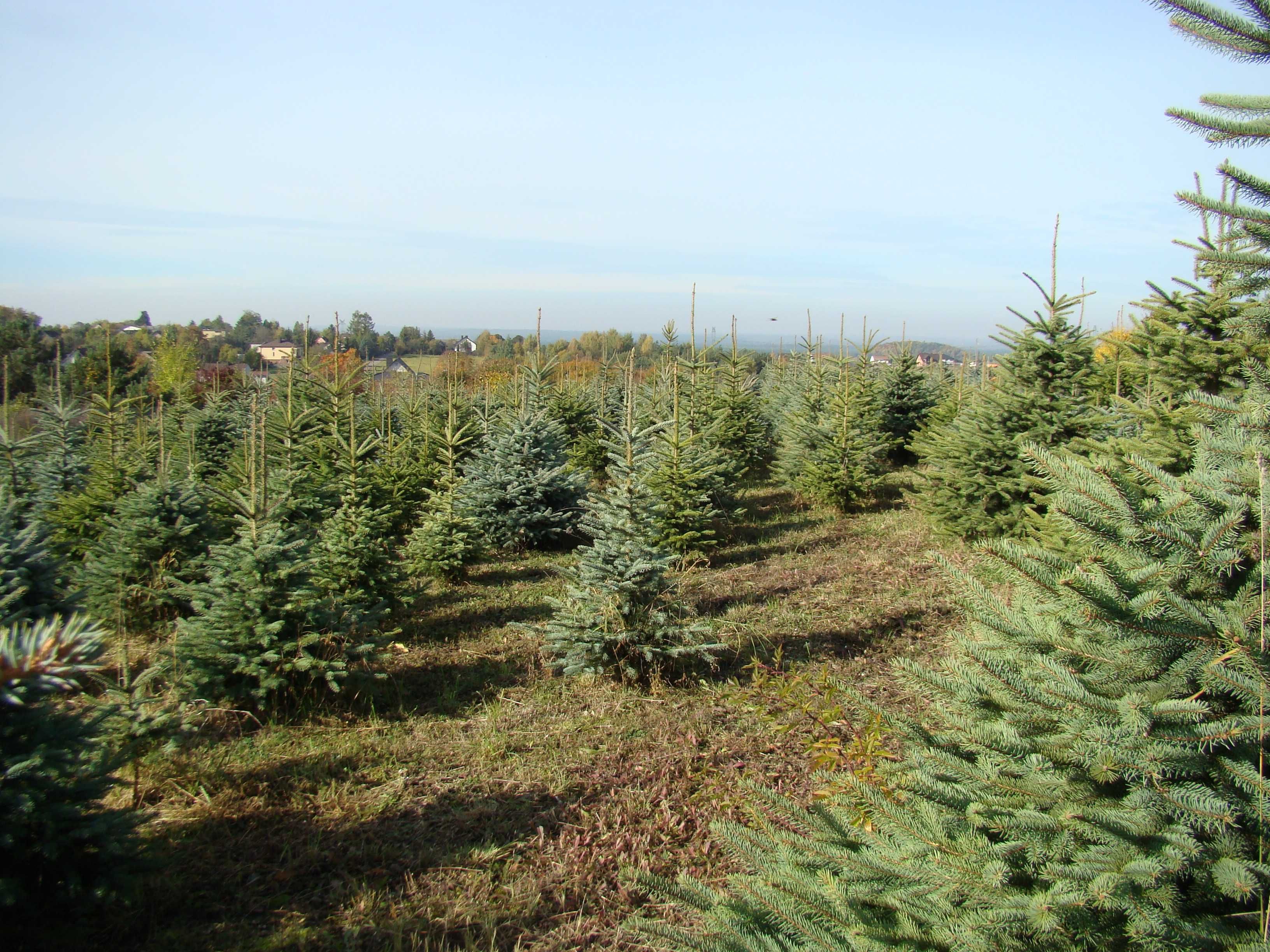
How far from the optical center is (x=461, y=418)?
17.5m

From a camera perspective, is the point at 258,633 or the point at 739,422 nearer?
the point at 258,633

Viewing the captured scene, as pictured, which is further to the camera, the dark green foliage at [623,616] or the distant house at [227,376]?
the distant house at [227,376]

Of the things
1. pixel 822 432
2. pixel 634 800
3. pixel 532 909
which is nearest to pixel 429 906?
pixel 532 909

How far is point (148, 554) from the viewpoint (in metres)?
7.60

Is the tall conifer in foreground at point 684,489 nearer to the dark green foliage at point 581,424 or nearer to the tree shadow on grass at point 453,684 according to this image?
the tree shadow on grass at point 453,684

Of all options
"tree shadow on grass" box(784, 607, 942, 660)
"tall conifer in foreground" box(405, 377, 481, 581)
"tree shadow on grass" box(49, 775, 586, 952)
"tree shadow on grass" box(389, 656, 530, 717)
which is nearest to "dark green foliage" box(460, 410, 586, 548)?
"tall conifer in foreground" box(405, 377, 481, 581)

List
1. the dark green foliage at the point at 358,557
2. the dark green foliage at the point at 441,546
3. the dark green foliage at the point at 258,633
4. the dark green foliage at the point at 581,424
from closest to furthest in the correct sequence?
1. the dark green foliage at the point at 258,633
2. the dark green foliage at the point at 358,557
3. the dark green foliage at the point at 441,546
4. the dark green foliage at the point at 581,424

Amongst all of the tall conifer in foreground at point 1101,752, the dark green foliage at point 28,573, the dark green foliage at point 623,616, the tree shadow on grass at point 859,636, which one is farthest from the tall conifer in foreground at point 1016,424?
the dark green foliage at point 28,573

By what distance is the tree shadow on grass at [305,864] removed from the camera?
337 cm

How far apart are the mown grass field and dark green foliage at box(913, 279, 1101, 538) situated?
2.19 metres

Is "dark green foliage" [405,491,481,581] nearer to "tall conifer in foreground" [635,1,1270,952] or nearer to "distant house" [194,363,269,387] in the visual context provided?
"tall conifer in foreground" [635,1,1270,952]

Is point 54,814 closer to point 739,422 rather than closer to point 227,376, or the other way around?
point 739,422

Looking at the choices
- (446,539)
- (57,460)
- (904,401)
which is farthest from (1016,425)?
(57,460)

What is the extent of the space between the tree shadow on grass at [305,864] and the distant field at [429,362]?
27427 millimetres
